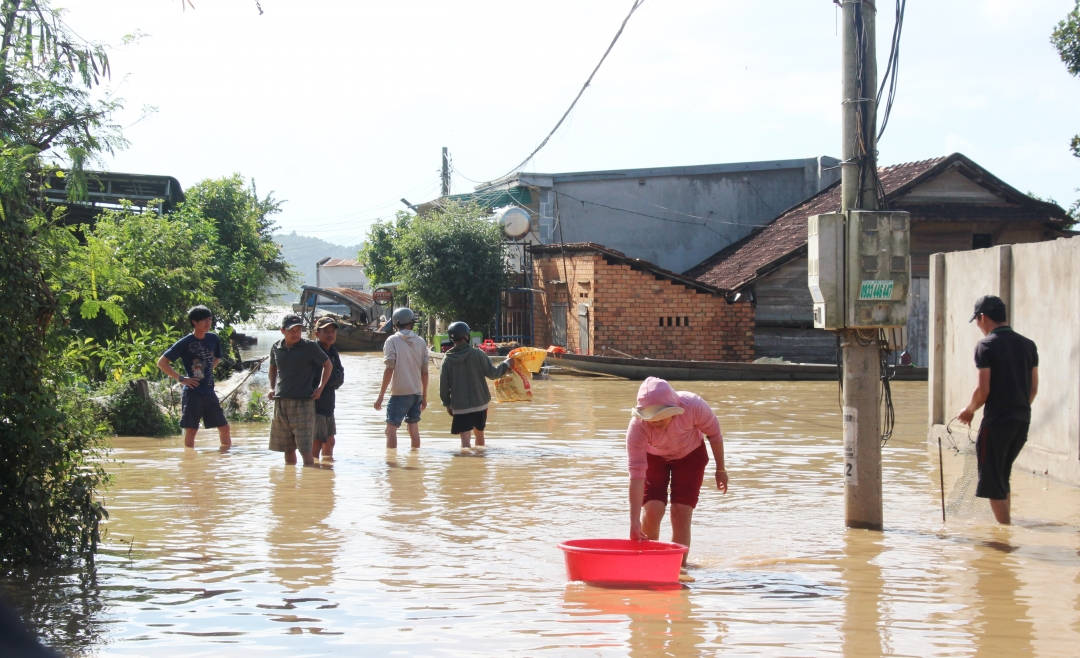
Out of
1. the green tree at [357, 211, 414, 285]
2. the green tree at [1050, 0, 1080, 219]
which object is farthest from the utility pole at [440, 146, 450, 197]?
the green tree at [1050, 0, 1080, 219]

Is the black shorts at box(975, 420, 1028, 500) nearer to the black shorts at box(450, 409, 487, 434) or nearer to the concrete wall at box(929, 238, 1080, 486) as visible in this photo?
the concrete wall at box(929, 238, 1080, 486)

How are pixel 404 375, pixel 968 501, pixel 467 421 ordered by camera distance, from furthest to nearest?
pixel 467 421 < pixel 404 375 < pixel 968 501

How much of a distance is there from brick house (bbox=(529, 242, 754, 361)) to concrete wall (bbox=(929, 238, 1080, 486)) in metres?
15.1

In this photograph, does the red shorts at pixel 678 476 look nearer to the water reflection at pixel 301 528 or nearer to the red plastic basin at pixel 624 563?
the red plastic basin at pixel 624 563

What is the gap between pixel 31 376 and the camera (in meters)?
6.06

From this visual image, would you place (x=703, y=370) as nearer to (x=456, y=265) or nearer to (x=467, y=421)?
(x=456, y=265)

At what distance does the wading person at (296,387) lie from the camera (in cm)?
1045

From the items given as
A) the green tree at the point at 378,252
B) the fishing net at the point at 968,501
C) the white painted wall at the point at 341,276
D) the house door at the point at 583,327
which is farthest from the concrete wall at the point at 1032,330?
the white painted wall at the point at 341,276

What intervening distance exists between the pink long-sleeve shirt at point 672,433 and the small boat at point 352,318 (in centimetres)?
3262

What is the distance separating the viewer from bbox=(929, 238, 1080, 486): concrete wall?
922 centimetres

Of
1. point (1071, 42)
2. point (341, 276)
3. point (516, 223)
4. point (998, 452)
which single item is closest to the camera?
point (998, 452)

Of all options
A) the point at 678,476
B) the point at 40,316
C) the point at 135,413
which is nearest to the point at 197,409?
the point at 135,413

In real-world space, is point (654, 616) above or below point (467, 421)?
below

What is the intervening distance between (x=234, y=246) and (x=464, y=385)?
660 inches
